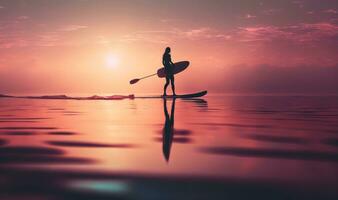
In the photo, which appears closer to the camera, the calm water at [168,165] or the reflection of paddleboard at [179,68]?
the calm water at [168,165]

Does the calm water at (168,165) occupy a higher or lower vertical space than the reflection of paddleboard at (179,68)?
lower

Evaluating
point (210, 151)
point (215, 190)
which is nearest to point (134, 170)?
point (215, 190)

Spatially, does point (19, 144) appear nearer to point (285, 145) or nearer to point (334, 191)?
point (285, 145)

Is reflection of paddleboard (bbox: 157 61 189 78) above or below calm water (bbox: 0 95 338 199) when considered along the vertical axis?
above

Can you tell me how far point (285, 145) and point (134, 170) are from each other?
266 centimetres

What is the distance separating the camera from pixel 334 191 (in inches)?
114

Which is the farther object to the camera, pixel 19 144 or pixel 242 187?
pixel 19 144

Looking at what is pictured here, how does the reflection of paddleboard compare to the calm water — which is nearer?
the calm water

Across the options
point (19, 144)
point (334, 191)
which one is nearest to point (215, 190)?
point (334, 191)

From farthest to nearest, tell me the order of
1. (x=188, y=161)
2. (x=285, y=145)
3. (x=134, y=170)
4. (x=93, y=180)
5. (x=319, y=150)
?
(x=285, y=145) → (x=319, y=150) → (x=188, y=161) → (x=134, y=170) → (x=93, y=180)

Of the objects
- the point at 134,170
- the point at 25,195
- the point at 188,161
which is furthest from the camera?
the point at 188,161

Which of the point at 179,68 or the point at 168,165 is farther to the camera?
the point at 179,68

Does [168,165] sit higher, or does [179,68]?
[179,68]

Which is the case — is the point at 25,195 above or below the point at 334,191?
above
